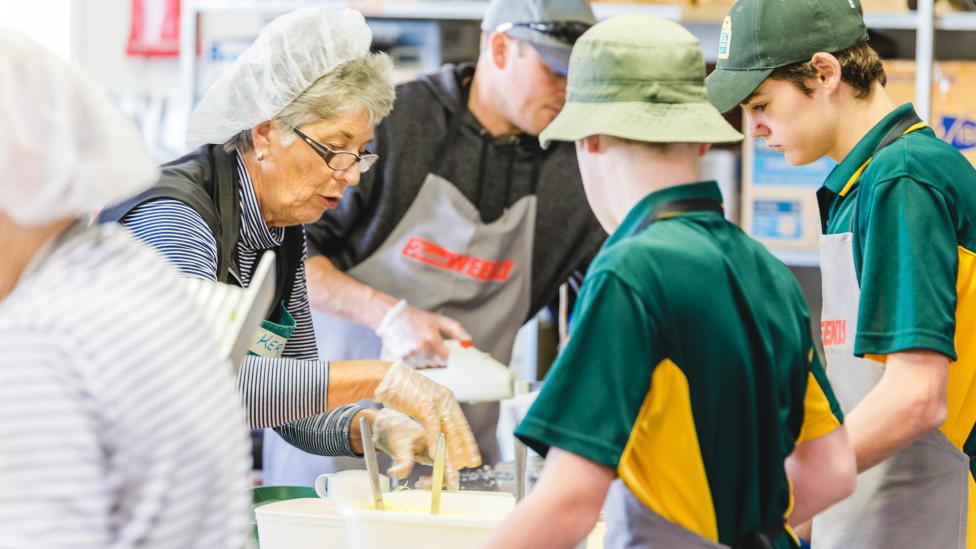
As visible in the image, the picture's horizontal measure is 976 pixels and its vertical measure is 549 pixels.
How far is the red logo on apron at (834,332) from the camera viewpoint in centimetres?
183

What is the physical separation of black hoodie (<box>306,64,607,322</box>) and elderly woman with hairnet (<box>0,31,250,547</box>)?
188 centimetres

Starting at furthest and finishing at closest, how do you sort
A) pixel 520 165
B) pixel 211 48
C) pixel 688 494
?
pixel 211 48 → pixel 520 165 → pixel 688 494

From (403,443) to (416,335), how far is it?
2.41 feet

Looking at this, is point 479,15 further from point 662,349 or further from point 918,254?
point 662,349

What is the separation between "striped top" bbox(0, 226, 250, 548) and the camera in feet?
2.98

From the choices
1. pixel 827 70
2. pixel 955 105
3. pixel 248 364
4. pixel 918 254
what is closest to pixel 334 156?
pixel 248 364

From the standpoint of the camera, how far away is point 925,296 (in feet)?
5.32

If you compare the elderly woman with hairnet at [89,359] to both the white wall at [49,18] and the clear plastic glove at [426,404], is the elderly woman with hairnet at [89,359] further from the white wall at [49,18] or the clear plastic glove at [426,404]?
the white wall at [49,18]

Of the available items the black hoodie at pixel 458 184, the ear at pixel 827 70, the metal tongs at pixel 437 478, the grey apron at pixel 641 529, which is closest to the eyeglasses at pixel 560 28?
the black hoodie at pixel 458 184

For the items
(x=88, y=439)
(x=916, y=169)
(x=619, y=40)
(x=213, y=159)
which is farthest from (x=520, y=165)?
(x=88, y=439)

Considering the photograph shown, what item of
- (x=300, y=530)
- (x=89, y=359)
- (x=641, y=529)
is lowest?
(x=300, y=530)

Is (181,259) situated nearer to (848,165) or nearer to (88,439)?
(88,439)

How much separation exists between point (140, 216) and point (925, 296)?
1070 millimetres

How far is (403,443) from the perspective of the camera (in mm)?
1858
